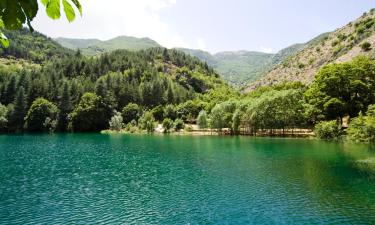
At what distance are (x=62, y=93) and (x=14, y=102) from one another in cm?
2134

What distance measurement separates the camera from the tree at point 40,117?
495ft

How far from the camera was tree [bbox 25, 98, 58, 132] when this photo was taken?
495ft

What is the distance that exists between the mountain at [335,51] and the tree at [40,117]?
383 feet

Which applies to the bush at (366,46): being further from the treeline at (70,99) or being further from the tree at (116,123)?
the tree at (116,123)

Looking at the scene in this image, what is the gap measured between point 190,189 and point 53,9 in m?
35.8

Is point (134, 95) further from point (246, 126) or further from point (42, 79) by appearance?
point (246, 126)

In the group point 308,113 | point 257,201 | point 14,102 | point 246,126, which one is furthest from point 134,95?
point 257,201

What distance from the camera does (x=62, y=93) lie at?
6506 inches

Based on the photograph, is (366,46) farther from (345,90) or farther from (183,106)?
(183,106)

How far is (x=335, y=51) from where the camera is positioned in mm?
167250

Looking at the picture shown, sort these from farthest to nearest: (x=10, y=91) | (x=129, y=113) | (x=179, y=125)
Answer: (x=10, y=91)
(x=129, y=113)
(x=179, y=125)

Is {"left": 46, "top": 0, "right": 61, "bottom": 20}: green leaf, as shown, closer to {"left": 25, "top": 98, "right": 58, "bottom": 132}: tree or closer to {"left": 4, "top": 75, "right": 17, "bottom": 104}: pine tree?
{"left": 25, "top": 98, "right": 58, "bottom": 132}: tree

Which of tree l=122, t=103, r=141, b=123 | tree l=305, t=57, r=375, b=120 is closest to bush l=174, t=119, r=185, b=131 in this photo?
tree l=122, t=103, r=141, b=123

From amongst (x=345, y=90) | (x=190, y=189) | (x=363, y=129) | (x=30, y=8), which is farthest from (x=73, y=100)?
(x=30, y=8)
